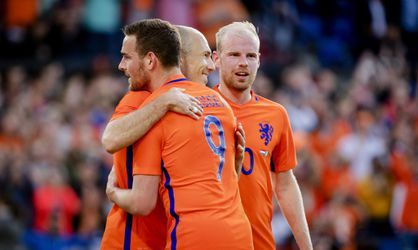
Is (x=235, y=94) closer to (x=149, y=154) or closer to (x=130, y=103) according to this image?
(x=130, y=103)

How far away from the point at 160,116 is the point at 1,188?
7.00 m

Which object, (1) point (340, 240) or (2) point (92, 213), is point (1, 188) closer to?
(2) point (92, 213)

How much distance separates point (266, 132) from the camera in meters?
6.54

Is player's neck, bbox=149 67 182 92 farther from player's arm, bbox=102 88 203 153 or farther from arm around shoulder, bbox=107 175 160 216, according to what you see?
arm around shoulder, bbox=107 175 160 216

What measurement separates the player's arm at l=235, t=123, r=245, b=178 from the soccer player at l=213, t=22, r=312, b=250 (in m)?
0.39

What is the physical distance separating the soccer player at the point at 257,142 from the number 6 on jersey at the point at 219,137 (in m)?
0.75

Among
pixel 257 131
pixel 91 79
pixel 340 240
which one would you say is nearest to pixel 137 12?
pixel 91 79

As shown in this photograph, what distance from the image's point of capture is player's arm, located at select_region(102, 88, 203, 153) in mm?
5629

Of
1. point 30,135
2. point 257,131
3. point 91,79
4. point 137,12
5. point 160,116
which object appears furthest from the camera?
point 137,12

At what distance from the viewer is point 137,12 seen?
55.9 feet

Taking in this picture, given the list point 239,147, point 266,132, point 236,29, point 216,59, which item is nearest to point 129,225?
point 239,147

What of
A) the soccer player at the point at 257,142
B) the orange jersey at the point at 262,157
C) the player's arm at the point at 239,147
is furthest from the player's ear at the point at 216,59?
the player's arm at the point at 239,147

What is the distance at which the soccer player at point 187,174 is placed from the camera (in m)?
5.52

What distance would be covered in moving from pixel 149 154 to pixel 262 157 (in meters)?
1.12
